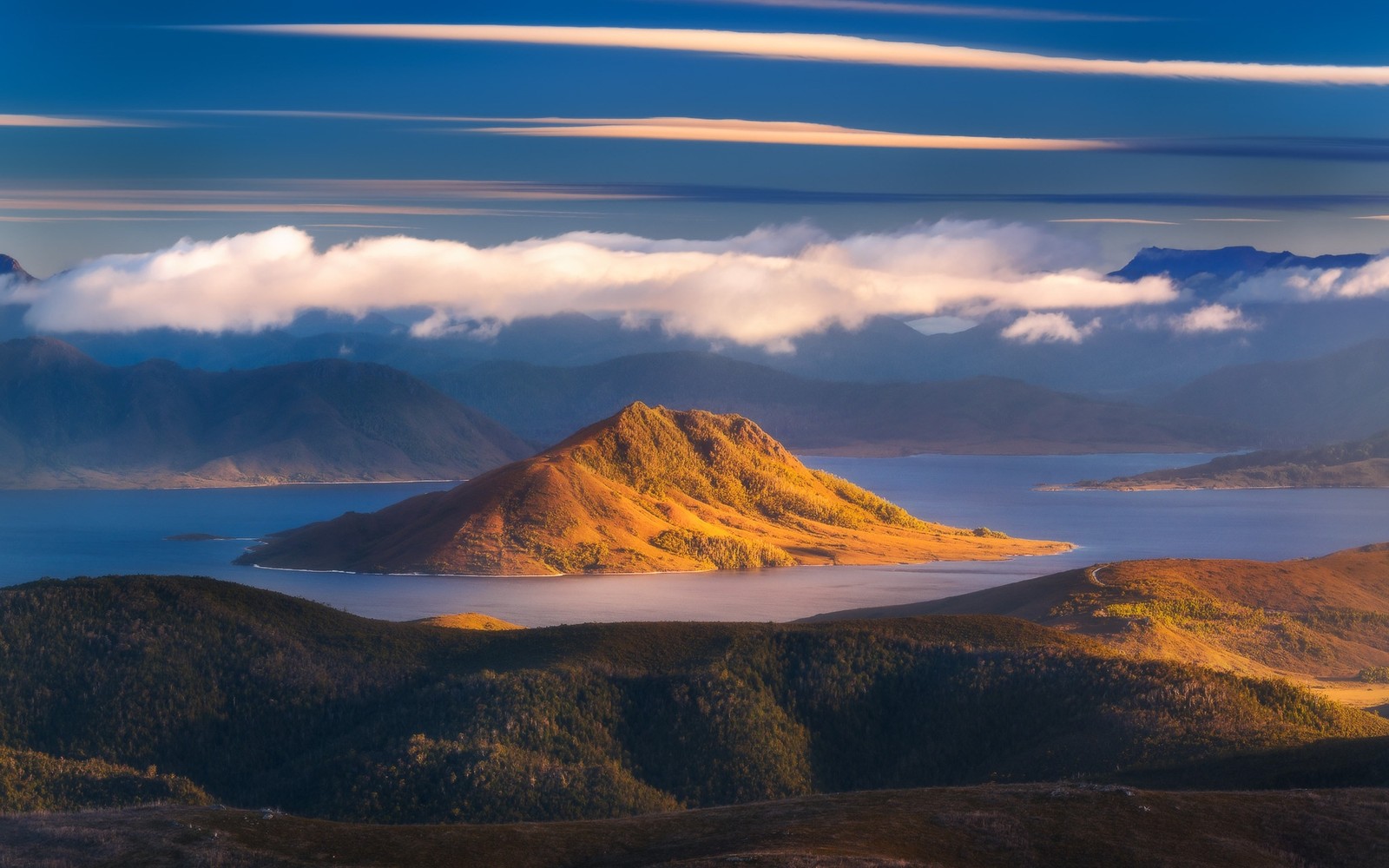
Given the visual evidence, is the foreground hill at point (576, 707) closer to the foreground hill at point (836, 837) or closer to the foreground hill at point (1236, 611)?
the foreground hill at point (836, 837)

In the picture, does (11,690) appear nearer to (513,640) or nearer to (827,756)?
(513,640)

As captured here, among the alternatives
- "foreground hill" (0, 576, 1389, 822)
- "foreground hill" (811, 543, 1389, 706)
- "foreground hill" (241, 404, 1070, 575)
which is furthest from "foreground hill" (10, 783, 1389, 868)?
"foreground hill" (241, 404, 1070, 575)

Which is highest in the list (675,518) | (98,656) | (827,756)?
(675,518)

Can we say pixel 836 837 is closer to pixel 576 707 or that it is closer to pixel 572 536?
pixel 576 707

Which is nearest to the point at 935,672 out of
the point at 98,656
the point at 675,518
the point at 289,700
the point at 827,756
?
the point at 827,756

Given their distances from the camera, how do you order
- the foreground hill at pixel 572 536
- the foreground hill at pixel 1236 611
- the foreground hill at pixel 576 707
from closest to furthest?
the foreground hill at pixel 576 707, the foreground hill at pixel 1236 611, the foreground hill at pixel 572 536

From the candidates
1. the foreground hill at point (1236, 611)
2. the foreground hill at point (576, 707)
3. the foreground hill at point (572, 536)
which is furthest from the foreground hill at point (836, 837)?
the foreground hill at point (572, 536)
